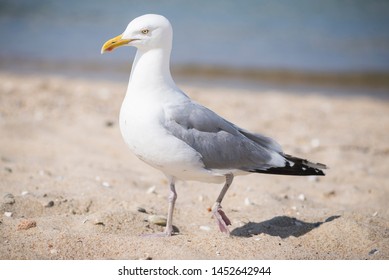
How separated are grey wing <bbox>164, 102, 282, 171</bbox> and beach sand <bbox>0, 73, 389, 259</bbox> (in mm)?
496

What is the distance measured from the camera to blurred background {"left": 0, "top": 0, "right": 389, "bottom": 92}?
11555mm

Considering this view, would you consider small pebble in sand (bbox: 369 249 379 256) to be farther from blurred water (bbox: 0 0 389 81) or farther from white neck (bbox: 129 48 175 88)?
blurred water (bbox: 0 0 389 81)

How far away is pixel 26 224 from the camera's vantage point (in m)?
3.53

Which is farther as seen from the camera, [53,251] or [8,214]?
[8,214]

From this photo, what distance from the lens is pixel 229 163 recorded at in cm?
361

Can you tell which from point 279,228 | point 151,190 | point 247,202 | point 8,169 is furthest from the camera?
point 8,169

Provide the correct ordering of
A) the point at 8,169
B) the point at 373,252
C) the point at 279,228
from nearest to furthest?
the point at 373,252 < the point at 279,228 < the point at 8,169

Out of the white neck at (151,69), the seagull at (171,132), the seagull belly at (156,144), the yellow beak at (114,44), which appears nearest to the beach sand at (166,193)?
the seagull at (171,132)

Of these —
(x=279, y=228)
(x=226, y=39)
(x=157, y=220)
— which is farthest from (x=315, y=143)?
(x=226, y=39)

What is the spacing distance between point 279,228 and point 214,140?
838 mm

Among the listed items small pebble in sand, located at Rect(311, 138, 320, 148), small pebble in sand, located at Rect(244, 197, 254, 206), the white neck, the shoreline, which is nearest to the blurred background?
the shoreline

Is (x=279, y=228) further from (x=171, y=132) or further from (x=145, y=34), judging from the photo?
(x=145, y=34)

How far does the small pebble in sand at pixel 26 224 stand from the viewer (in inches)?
139
